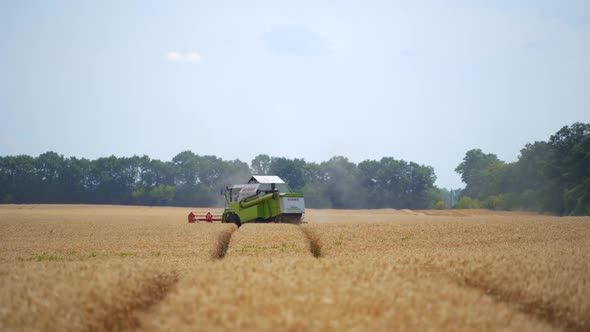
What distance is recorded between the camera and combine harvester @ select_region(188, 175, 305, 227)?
30469 millimetres

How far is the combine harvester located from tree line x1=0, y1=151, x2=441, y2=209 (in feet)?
244

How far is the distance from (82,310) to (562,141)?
229 feet

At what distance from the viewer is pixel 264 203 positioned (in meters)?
31.4

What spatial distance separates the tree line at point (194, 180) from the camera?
106562 mm

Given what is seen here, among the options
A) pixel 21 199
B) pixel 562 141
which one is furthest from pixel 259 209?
pixel 21 199

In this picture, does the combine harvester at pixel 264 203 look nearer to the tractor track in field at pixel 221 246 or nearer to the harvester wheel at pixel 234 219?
the harvester wheel at pixel 234 219

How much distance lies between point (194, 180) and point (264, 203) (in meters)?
88.2

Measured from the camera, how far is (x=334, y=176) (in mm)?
121375

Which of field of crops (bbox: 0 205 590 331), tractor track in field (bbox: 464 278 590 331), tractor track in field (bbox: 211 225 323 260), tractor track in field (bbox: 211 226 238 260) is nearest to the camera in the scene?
field of crops (bbox: 0 205 590 331)

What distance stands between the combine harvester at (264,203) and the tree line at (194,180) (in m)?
74.2

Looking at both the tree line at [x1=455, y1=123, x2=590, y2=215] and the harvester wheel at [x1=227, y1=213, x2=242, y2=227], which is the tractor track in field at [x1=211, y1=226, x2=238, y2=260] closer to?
the harvester wheel at [x1=227, y1=213, x2=242, y2=227]

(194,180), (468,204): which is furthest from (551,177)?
(194,180)

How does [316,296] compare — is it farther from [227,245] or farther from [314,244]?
[227,245]

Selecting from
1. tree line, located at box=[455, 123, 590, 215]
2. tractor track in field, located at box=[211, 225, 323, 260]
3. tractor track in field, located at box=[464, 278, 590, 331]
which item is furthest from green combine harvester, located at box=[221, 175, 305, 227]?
tree line, located at box=[455, 123, 590, 215]
